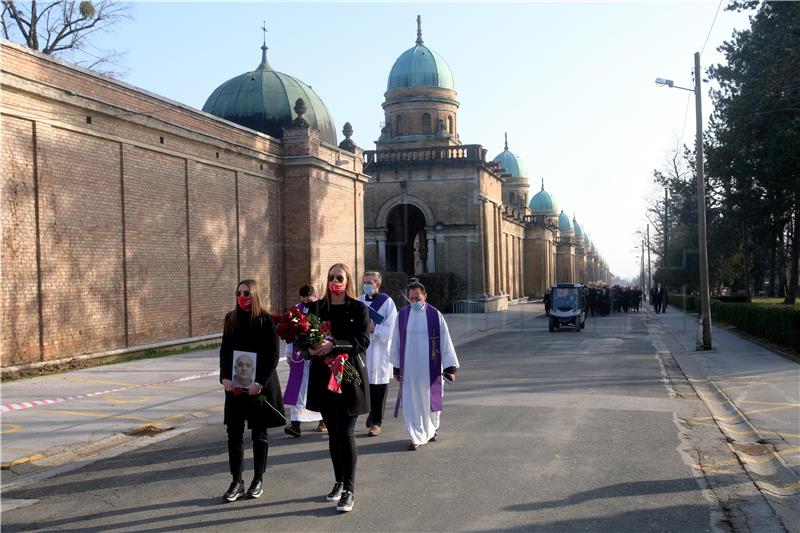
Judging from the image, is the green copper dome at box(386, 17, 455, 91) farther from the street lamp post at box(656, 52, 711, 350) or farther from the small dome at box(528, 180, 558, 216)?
the small dome at box(528, 180, 558, 216)

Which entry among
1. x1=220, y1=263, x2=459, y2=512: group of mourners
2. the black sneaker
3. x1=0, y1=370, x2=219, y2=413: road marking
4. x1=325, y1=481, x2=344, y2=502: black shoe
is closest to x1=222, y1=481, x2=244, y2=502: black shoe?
x1=220, y1=263, x2=459, y2=512: group of mourners

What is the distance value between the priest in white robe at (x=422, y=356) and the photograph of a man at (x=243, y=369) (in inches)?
104

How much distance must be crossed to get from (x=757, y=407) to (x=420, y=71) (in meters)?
42.8

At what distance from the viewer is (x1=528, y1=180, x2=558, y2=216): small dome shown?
332ft

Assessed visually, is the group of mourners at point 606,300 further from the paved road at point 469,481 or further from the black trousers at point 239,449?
the black trousers at point 239,449

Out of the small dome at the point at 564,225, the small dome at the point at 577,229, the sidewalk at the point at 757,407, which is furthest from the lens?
the small dome at the point at 577,229

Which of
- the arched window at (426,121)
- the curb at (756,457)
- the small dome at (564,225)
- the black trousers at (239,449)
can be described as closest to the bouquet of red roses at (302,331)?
→ the black trousers at (239,449)

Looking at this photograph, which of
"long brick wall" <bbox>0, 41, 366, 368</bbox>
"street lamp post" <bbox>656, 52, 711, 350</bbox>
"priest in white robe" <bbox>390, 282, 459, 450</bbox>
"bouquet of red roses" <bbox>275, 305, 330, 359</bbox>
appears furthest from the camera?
"street lamp post" <bbox>656, 52, 711, 350</bbox>

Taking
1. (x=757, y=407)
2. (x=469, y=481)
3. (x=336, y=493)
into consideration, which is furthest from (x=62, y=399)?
(x=757, y=407)

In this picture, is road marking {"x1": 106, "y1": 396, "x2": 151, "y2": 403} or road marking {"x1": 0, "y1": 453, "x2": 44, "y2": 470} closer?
road marking {"x1": 0, "y1": 453, "x2": 44, "y2": 470}

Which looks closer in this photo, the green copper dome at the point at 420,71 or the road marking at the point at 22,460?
the road marking at the point at 22,460

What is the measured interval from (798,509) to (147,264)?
16051 millimetres

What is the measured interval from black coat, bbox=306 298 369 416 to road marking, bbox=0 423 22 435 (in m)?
5.42

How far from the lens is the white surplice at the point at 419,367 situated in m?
8.47
